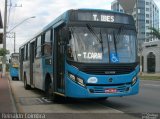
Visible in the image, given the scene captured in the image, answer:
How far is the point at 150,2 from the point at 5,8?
6204 centimetres

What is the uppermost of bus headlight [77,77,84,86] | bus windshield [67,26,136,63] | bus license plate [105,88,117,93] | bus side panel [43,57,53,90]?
bus windshield [67,26,136,63]

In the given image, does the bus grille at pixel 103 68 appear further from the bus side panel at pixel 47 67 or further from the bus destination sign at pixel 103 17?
the bus side panel at pixel 47 67

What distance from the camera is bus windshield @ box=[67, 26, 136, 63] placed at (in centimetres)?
1305

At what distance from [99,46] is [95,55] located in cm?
36

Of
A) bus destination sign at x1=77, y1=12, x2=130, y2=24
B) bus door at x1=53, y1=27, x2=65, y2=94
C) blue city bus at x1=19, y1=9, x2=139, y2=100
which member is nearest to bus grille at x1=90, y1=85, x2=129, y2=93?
blue city bus at x1=19, y1=9, x2=139, y2=100

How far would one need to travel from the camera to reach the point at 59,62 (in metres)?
14.2

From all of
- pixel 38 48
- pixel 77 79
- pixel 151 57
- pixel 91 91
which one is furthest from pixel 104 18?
pixel 151 57

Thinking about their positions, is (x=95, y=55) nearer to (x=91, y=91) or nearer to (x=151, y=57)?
(x=91, y=91)

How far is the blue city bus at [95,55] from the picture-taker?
42.4 ft

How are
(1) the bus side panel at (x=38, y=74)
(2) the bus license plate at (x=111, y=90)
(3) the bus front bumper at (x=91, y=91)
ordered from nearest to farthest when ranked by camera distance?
(3) the bus front bumper at (x=91, y=91) < (2) the bus license plate at (x=111, y=90) < (1) the bus side panel at (x=38, y=74)

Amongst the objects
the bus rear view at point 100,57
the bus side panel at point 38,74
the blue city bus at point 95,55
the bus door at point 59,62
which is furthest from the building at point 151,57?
the bus rear view at point 100,57

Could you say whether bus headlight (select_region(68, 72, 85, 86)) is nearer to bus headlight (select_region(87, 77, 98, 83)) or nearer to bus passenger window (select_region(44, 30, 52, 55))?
bus headlight (select_region(87, 77, 98, 83))

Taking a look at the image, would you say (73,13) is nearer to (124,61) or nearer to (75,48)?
(75,48)

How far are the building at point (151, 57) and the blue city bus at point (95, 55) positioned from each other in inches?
2200
